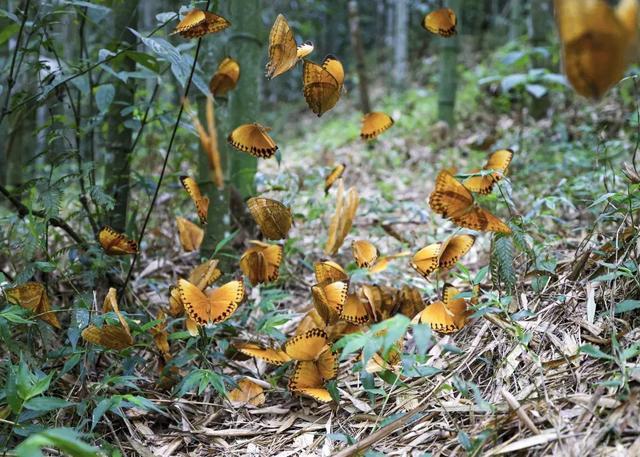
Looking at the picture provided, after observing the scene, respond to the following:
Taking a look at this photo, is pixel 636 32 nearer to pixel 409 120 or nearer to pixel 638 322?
pixel 638 322

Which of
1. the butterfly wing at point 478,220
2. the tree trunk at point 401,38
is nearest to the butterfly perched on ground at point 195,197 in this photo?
the butterfly wing at point 478,220

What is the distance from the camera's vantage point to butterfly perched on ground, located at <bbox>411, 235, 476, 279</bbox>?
1.44 meters

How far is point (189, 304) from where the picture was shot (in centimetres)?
132

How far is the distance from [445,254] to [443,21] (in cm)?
65

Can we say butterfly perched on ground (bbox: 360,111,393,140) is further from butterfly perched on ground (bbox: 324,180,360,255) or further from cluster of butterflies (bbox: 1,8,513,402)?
butterfly perched on ground (bbox: 324,180,360,255)

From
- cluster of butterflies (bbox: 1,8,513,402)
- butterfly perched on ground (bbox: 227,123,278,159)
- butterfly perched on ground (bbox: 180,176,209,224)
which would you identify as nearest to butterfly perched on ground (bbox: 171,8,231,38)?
cluster of butterflies (bbox: 1,8,513,402)

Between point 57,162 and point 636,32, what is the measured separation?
154cm

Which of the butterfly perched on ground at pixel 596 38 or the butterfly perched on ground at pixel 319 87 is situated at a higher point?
the butterfly perched on ground at pixel 596 38

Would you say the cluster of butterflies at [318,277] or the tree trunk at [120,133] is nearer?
the cluster of butterflies at [318,277]

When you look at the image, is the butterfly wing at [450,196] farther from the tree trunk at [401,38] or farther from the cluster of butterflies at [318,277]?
the tree trunk at [401,38]

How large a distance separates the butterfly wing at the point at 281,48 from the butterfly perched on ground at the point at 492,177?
59 cm

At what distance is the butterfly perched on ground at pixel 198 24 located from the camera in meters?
1.24

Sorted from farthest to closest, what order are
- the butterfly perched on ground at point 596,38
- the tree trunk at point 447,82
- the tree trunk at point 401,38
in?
1. the tree trunk at point 401,38
2. the tree trunk at point 447,82
3. the butterfly perched on ground at point 596,38

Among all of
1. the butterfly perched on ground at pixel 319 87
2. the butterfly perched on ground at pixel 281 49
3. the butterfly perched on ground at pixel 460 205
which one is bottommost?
the butterfly perched on ground at pixel 460 205
